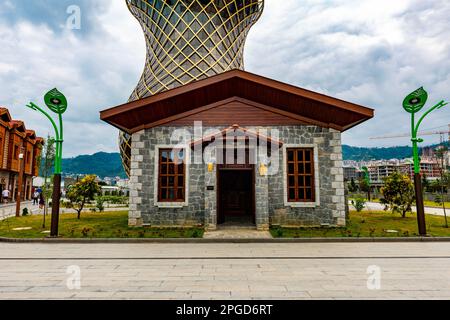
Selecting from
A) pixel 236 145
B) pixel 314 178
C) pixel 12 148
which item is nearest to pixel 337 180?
pixel 314 178

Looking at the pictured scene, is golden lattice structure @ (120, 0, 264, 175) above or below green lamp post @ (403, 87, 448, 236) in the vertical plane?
above

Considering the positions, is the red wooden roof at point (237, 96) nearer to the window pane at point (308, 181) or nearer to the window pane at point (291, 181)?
the window pane at point (308, 181)

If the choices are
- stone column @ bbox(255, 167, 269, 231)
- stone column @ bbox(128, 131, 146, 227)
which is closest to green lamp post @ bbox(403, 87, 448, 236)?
stone column @ bbox(255, 167, 269, 231)

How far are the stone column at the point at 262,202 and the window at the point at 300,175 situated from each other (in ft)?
4.81

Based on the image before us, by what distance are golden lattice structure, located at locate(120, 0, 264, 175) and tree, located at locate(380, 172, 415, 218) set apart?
43.9 ft

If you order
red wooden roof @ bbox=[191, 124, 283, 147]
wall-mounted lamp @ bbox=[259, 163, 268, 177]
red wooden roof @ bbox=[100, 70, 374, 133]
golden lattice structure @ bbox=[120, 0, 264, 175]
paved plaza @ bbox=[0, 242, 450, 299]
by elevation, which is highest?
golden lattice structure @ bbox=[120, 0, 264, 175]

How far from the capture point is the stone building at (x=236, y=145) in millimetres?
11266

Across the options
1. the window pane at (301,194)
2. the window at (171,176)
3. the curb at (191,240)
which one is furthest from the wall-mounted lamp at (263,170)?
the window at (171,176)

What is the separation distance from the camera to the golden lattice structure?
19906 millimetres

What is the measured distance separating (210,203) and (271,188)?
106 inches

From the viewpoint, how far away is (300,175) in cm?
1176

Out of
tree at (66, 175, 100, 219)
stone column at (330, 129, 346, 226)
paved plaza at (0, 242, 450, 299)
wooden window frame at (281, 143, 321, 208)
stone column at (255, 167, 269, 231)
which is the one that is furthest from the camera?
tree at (66, 175, 100, 219)

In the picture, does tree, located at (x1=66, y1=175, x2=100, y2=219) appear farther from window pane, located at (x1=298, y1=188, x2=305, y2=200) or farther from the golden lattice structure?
window pane, located at (x1=298, y1=188, x2=305, y2=200)
